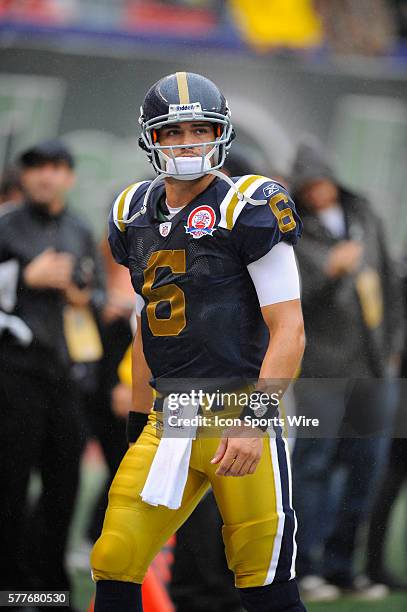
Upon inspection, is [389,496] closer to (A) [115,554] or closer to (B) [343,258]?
(B) [343,258]

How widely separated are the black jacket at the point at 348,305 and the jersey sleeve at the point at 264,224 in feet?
5.10

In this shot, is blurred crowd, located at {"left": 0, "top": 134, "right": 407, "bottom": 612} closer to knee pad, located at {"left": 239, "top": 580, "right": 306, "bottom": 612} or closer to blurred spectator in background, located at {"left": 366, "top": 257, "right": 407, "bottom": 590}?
blurred spectator in background, located at {"left": 366, "top": 257, "right": 407, "bottom": 590}

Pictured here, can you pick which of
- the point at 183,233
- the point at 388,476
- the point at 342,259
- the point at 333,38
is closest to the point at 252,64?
the point at 333,38

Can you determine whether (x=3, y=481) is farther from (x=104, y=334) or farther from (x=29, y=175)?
(x=29, y=175)

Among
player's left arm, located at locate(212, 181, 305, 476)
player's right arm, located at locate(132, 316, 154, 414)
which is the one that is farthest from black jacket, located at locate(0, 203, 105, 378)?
player's left arm, located at locate(212, 181, 305, 476)

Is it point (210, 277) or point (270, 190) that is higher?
point (270, 190)

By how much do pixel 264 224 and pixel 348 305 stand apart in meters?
2.02

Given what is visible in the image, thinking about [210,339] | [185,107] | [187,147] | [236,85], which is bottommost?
[210,339]

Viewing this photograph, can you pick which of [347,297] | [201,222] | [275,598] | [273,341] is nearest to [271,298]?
[273,341]

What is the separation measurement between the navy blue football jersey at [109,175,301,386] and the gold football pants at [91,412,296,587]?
0.75ft

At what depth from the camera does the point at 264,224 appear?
3070mm

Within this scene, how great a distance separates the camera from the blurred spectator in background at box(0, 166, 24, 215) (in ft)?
17.4

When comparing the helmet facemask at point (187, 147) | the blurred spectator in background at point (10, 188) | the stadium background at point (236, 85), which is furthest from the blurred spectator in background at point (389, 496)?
the blurred spectator in background at point (10, 188)

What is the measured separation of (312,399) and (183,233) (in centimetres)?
128
